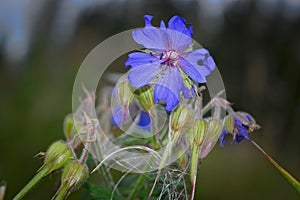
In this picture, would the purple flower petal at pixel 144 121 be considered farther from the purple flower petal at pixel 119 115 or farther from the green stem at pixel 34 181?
the green stem at pixel 34 181

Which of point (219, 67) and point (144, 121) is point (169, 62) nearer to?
point (144, 121)

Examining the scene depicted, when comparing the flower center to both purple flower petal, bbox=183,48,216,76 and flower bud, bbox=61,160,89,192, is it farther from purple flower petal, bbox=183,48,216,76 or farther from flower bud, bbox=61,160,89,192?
flower bud, bbox=61,160,89,192

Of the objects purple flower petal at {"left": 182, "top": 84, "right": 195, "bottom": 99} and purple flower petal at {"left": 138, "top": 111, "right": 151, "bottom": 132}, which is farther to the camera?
purple flower petal at {"left": 138, "top": 111, "right": 151, "bottom": 132}

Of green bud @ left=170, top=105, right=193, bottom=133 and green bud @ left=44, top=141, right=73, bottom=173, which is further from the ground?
green bud @ left=170, top=105, right=193, bottom=133

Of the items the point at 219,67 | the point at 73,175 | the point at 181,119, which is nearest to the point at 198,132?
the point at 181,119

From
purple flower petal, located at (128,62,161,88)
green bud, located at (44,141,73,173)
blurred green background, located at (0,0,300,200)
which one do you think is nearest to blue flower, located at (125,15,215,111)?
purple flower petal, located at (128,62,161,88)

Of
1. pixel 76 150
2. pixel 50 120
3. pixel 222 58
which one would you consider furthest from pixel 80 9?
pixel 76 150

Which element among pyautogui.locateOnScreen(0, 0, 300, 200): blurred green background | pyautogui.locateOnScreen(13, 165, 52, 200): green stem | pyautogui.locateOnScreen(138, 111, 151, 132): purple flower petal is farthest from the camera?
pyautogui.locateOnScreen(0, 0, 300, 200): blurred green background

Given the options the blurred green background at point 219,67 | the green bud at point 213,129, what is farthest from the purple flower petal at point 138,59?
the blurred green background at point 219,67
